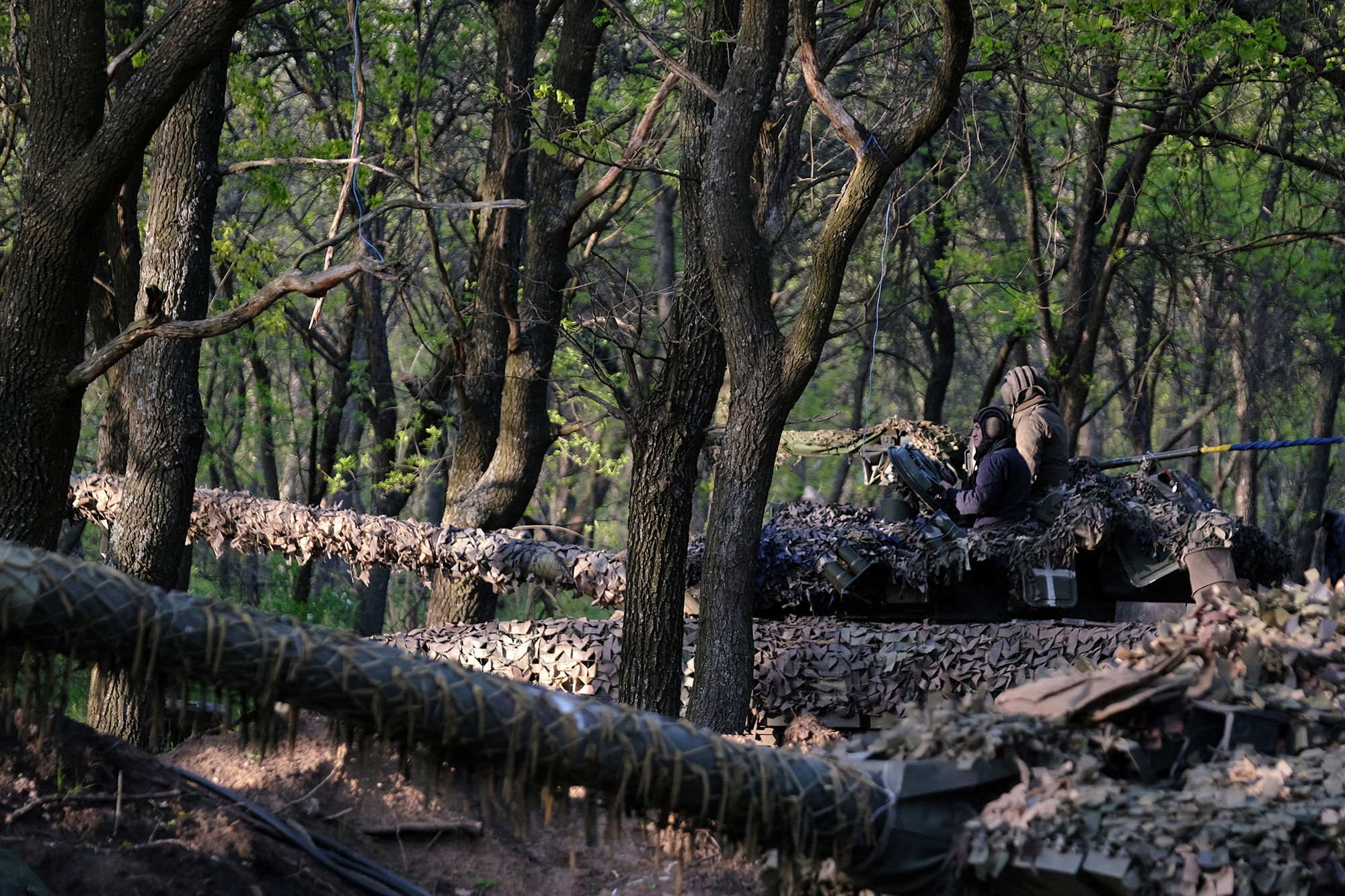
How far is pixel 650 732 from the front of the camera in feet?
10.1

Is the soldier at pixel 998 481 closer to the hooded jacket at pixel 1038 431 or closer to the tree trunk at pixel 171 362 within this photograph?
the hooded jacket at pixel 1038 431

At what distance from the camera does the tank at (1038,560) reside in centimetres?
802

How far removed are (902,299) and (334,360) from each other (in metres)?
8.27

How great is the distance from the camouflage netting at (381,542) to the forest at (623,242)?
20.6 inches

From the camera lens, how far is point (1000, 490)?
8844mm

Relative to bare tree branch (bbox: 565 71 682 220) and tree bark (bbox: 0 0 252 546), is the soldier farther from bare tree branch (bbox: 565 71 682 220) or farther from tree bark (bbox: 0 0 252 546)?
tree bark (bbox: 0 0 252 546)

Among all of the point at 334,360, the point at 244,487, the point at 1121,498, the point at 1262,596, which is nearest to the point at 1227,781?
the point at 1262,596

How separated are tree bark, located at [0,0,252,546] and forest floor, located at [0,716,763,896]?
4.90ft

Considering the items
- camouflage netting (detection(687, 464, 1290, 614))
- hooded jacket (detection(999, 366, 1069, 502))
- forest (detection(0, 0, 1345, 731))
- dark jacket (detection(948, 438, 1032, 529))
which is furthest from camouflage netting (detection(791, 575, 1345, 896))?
hooded jacket (detection(999, 366, 1069, 502))

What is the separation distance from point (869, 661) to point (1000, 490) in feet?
5.71

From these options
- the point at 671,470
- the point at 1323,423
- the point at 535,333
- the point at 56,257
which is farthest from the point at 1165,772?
the point at 1323,423

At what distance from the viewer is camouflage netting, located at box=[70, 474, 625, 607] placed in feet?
30.6

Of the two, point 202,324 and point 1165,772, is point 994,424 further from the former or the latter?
point 1165,772

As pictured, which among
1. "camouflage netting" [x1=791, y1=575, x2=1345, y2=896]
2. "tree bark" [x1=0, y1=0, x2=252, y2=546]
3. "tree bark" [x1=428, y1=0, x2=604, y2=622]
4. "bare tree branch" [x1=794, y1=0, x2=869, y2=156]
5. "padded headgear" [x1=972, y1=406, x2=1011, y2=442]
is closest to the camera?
"camouflage netting" [x1=791, y1=575, x2=1345, y2=896]
